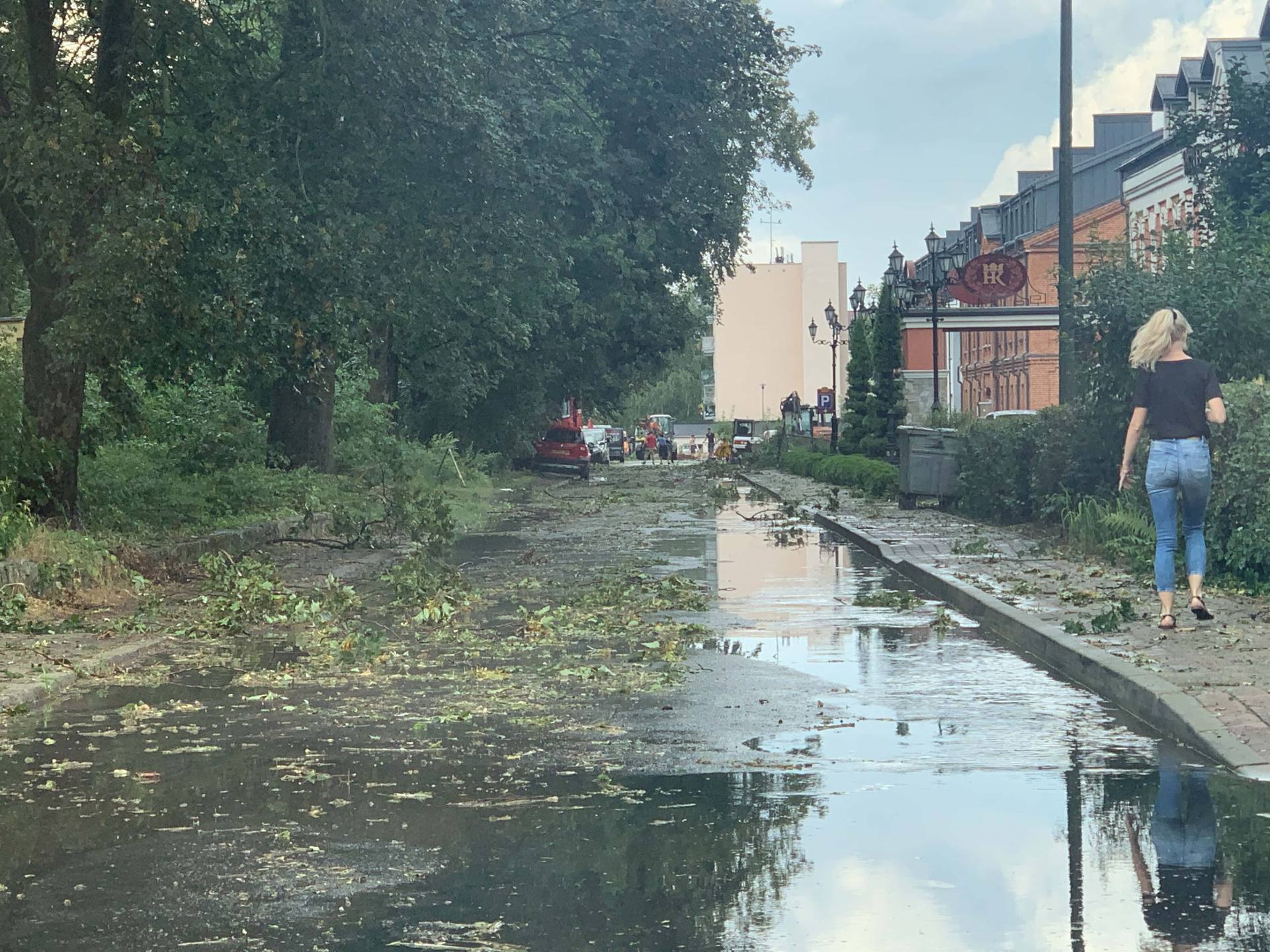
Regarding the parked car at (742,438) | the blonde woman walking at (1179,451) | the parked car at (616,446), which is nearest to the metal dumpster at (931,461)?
the blonde woman walking at (1179,451)

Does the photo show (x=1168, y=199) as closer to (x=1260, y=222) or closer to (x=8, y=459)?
(x=1260, y=222)

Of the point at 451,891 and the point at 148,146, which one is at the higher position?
the point at 148,146

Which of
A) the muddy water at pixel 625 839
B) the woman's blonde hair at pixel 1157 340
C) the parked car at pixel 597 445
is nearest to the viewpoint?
the muddy water at pixel 625 839

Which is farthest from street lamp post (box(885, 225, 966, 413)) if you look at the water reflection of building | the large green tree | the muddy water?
the muddy water

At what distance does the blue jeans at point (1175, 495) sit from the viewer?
12000mm

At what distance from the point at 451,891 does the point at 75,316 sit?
38.3ft

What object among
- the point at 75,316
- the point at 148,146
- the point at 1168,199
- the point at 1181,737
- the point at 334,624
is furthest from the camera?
the point at 1168,199

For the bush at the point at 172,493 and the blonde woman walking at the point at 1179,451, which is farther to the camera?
the bush at the point at 172,493

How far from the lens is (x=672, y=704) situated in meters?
9.68

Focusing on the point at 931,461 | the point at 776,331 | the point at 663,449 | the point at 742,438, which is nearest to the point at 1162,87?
the point at 931,461

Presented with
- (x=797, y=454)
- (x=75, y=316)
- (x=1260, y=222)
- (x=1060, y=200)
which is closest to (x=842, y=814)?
(x=75, y=316)

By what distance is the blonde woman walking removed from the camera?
12.0 m

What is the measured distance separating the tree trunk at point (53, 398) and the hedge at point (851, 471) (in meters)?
19.3

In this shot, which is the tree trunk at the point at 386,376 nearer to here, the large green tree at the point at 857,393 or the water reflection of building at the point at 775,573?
the large green tree at the point at 857,393
